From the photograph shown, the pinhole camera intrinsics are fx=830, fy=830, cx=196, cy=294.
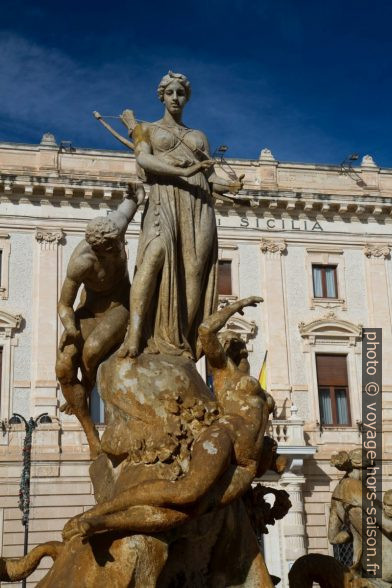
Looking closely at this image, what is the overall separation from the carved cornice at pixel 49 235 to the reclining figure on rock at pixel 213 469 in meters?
20.1

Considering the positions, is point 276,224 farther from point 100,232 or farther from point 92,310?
point 100,232

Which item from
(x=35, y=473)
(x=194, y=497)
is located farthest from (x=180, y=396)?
(x=35, y=473)

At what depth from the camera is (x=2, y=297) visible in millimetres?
24234

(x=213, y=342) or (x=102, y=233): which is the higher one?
(x=102, y=233)

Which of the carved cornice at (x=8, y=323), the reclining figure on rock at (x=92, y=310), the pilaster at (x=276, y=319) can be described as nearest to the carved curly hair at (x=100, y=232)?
the reclining figure on rock at (x=92, y=310)

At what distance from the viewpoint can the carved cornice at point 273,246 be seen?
1038 inches

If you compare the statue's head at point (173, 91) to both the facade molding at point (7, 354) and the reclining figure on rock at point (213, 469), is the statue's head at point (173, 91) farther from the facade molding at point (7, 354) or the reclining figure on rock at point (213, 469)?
the facade molding at point (7, 354)

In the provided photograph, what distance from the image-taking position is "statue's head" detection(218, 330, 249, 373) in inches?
213

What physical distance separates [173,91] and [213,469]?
11.4ft

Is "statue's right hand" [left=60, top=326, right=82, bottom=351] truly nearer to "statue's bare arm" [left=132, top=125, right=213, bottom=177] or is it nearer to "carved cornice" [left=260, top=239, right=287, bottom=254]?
"statue's bare arm" [left=132, top=125, right=213, bottom=177]

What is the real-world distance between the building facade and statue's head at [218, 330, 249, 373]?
679 inches

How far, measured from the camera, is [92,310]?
612 cm

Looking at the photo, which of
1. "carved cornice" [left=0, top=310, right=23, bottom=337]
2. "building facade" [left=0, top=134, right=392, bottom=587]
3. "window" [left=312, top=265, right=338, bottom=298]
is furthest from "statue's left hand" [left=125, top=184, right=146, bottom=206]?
"window" [left=312, top=265, right=338, bottom=298]

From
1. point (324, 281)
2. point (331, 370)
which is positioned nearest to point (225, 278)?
point (324, 281)
